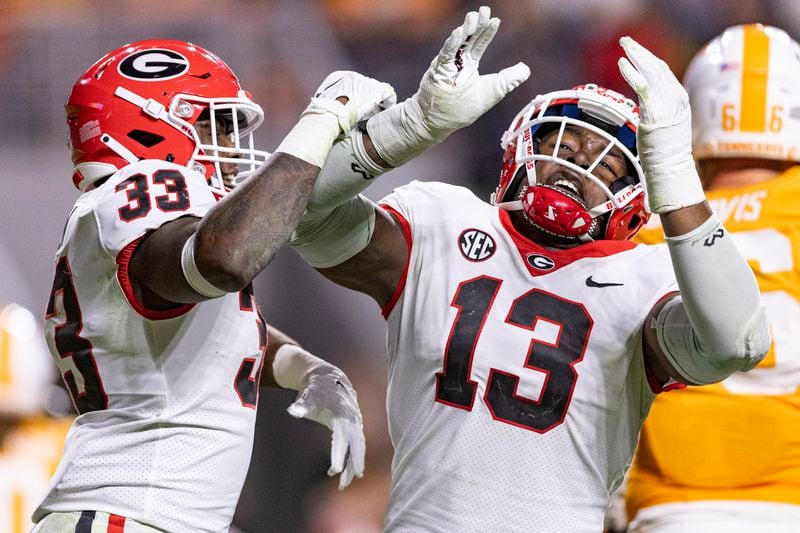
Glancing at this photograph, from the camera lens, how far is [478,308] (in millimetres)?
2383

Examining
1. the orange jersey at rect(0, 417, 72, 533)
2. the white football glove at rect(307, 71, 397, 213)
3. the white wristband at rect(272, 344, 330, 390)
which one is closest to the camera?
the white football glove at rect(307, 71, 397, 213)

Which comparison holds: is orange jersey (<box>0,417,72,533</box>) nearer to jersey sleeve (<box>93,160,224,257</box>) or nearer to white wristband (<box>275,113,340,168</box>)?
jersey sleeve (<box>93,160,224,257</box>)

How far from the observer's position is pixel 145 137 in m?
2.38

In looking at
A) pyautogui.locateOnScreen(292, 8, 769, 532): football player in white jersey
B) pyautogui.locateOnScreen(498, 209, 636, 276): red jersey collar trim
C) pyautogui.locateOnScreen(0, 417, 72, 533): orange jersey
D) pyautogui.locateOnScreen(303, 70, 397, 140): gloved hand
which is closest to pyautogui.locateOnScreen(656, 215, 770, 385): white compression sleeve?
pyautogui.locateOnScreen(292, 8, 769, 532): football player in white jersey

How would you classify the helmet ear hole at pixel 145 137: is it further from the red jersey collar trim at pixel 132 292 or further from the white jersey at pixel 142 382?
the red jersey collar trim at pixel 132 292

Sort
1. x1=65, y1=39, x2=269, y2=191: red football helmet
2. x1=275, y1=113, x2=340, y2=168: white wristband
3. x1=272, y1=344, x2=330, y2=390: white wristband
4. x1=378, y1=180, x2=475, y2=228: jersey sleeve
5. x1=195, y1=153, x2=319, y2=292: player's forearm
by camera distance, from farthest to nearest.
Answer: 1. x1=272, y1=344, x2=330, y2=390: white wristband
2. x1=378, y1=180, x2=475, y2=228: jersey sleeve
3. x1=65, y1=39, x2=269, y2=191: red football helmet
4. x1=275, y1=113, x2=340, y2=168: white wristband
5. x1=195, y1=153, x2=319, y2=292: player's forearm

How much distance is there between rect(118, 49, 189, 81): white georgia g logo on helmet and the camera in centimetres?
245

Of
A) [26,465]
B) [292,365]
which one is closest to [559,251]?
[292,365]

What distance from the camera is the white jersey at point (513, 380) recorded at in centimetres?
228

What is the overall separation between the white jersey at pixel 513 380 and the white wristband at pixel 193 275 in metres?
0.59

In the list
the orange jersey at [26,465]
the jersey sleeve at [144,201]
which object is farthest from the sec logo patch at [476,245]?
the orange jersey at [26,465]

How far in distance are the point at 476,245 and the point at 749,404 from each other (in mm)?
905

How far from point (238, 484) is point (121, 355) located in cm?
38

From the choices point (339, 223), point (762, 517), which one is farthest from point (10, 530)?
point (762, 517)
